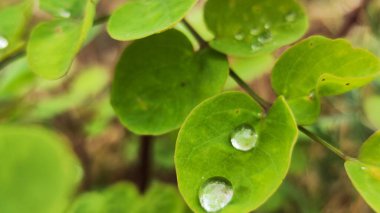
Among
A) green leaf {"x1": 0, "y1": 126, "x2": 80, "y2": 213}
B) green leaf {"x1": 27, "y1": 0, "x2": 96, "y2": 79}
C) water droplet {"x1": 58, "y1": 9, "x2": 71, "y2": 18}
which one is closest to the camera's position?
green leaf {"x1": 0, "y1": 126, "x2": 80, "y2": 213}

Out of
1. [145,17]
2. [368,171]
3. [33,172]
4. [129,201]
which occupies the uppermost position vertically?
[33,172]

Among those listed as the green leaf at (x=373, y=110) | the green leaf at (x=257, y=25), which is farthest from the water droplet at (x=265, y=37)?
the green leaf at (x=373, y=110)

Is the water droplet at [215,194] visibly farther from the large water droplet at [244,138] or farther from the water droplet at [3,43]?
the water droplet at [3,43]

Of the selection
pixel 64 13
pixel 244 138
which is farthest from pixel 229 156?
pixel 64 13

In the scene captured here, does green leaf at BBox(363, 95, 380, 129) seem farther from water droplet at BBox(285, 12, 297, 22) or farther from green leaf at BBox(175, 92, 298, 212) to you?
green leaf at BBox(175, 92, 298, 212)

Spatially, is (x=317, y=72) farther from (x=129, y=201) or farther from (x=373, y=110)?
(x=373, y=110)

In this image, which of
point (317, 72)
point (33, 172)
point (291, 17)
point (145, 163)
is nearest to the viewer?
point (33, 172)

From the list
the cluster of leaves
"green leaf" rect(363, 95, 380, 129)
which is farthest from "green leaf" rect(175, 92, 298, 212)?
"green leaf" rect(363, 95, 380, 129)

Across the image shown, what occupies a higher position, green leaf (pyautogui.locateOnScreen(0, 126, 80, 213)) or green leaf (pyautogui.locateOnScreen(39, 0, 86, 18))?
green leaf (pyautogui.locateOnScreen(0, 126, 80, 213))
